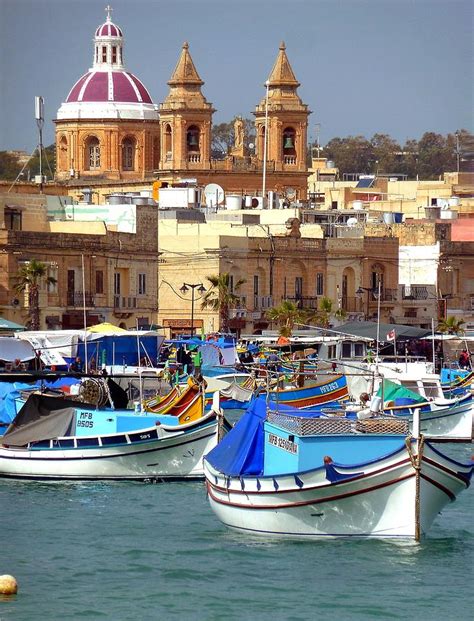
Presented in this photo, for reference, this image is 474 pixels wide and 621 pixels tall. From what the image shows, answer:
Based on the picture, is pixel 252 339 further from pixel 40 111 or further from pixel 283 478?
pixel 283 478

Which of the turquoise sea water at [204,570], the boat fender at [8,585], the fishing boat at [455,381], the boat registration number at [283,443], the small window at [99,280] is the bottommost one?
the turquoise sea water at [204,570]

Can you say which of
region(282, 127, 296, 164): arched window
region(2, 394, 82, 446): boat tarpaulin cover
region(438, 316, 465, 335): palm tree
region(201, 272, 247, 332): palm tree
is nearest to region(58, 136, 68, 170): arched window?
region(282, 127, 296, 164): arched window

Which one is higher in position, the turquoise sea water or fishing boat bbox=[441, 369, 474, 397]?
fishing boat bbox=[441, 369, 474, 397]

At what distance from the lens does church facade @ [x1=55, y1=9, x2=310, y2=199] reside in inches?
3989

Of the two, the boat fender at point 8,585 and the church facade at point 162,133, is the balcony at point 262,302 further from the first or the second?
the boat fender at point 8,585

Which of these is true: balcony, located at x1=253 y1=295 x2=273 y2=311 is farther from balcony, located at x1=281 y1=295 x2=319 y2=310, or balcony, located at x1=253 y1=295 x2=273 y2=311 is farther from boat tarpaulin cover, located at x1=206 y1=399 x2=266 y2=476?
boat tarpaulin cover, located at x1=206 y1=399 x2=266 y2=476

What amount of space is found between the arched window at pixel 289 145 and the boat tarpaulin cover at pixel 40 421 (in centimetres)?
6790

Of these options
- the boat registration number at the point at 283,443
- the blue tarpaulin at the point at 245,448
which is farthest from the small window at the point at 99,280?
the boat registration number at the point at 283,443

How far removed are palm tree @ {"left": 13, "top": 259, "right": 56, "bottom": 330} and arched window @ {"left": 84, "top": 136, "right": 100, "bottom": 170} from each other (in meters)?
43.1

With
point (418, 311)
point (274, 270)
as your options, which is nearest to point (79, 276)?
point (274, 270)

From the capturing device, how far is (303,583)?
27438mm

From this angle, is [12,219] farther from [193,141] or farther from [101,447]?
[193,141]

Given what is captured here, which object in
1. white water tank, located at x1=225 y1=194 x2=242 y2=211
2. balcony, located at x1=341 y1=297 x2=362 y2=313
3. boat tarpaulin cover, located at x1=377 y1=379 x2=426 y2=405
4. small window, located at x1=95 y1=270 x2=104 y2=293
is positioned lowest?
boat tarpaulin cover, located at x1=377 y1=379 x2=426 y2=405

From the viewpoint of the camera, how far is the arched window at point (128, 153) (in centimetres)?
10650
